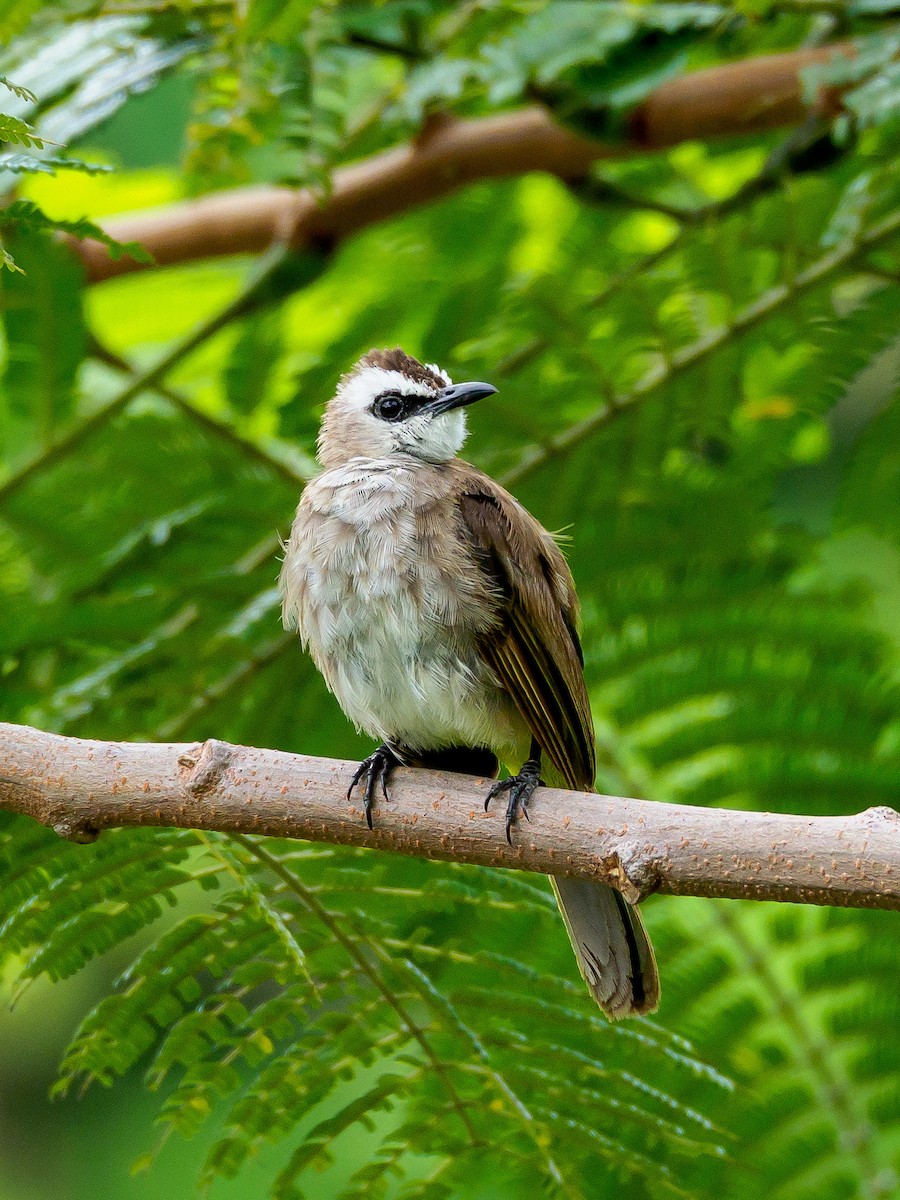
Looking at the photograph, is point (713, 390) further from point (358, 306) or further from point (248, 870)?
point (248, 870)

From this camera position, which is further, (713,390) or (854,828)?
(713,390)

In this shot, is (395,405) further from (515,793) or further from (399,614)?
(515,793)

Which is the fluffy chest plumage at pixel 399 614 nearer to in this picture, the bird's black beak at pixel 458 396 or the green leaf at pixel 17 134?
the bird's black beak at pixel 458 396

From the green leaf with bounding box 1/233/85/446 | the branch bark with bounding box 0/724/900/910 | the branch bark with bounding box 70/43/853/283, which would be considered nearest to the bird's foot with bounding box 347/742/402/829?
the branch bark with bounding box 0/724/900/910

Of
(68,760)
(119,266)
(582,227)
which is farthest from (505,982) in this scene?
(582,227)

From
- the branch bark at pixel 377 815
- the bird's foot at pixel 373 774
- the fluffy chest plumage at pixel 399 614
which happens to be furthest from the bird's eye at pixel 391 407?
the branch bark at pixel 377 815

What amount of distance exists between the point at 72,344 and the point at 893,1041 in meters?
2.90

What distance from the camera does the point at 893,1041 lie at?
3848 mm

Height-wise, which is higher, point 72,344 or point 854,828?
point 72,344

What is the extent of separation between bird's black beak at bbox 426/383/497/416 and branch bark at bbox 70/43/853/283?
0.72 meters

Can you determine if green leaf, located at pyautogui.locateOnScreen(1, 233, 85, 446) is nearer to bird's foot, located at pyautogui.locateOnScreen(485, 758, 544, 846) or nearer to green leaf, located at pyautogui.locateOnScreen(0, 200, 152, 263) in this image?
green leaf, located at pyautogui.locateOnScreen(0, 200, 152, 263)

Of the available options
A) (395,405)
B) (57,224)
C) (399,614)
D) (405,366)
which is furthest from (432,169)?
(57,224)

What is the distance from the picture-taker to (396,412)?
12.7ft

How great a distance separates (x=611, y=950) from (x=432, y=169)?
2364 millimetres
